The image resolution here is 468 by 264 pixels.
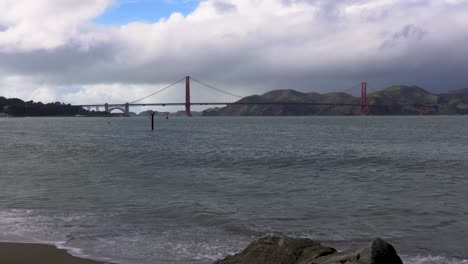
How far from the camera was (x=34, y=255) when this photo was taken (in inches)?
255

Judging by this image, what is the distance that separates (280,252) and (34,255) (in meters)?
3.60

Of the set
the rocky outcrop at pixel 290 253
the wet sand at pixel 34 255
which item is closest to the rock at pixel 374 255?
the rocky outcrop at pixel 290 253

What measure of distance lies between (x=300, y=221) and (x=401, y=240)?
1.97 metres

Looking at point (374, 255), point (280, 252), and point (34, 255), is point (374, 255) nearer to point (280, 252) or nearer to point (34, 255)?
point (280, 252)

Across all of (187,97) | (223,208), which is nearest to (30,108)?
(187,97)

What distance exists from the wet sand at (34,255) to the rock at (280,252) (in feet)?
7.57

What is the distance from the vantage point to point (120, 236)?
25.4 feet

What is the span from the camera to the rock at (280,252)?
467 cm

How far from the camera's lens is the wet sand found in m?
6.21

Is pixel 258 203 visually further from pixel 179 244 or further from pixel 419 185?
pixel 419 185

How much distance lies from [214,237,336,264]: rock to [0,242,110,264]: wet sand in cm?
231

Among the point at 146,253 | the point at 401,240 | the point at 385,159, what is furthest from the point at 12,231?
the point at 385,159

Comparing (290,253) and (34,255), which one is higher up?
(290,253)

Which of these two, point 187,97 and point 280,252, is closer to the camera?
point 280,252
